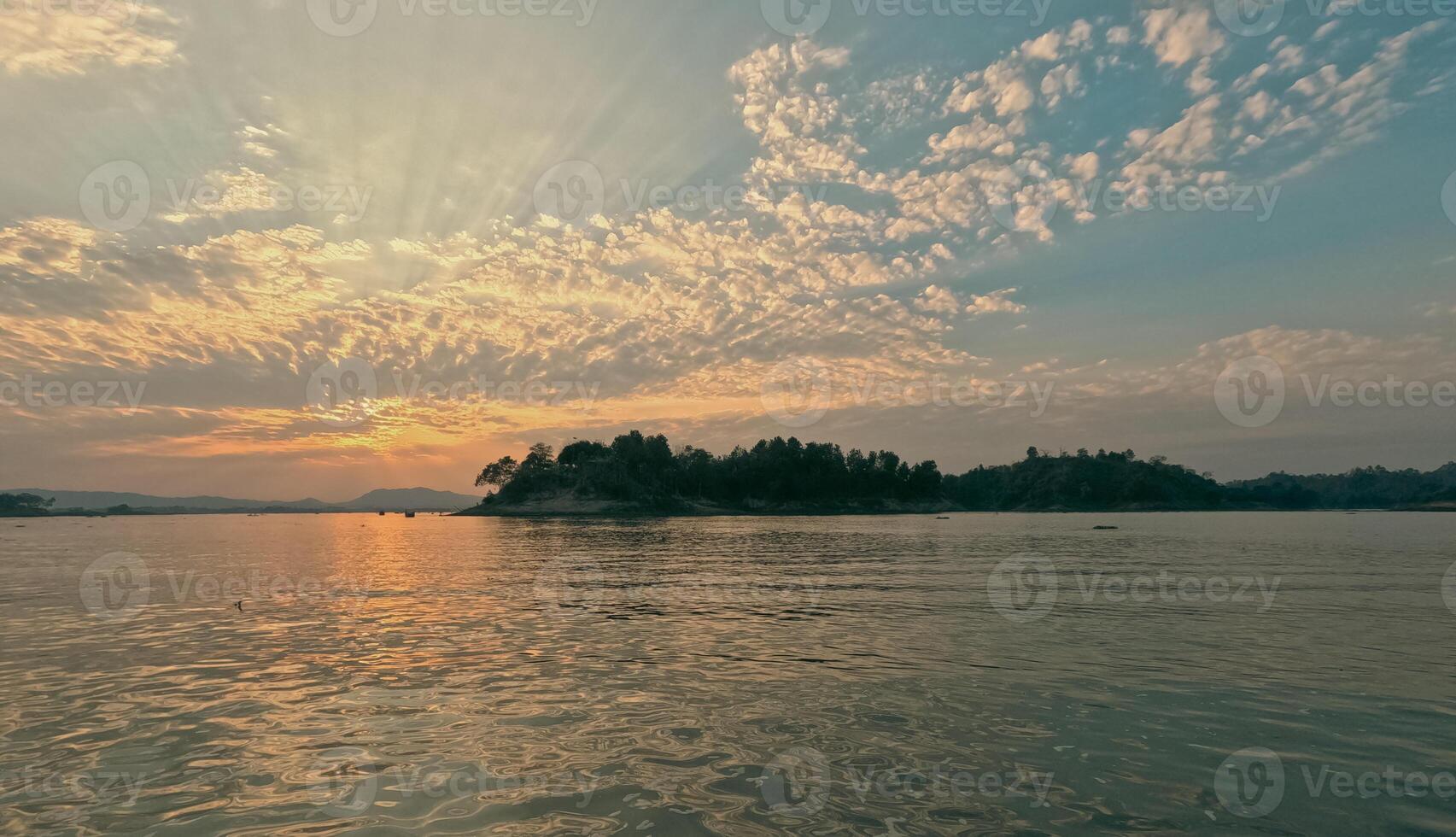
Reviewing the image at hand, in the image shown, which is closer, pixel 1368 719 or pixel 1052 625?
pixel 1368 719

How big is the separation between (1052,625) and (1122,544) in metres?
75.8

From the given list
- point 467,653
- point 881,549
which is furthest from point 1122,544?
point 467,653

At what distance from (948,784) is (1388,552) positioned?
3414 inches

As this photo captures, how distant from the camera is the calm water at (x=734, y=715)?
425 inches

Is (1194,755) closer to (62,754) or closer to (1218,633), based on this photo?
(1218,633)

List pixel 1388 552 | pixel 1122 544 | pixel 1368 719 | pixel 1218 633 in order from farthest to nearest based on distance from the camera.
→ pixel 1122 544 < pixel 1388 552 < pixel 1218 633 < pixel 1368 719

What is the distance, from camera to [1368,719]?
1529 cm

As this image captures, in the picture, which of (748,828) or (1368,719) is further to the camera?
(1368,719)

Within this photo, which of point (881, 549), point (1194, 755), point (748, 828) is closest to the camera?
point (748, 828)

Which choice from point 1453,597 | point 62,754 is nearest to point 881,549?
point 1453,597

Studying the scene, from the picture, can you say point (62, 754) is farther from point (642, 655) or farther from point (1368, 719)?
point (1368, 719)

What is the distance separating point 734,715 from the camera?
15.7 meters

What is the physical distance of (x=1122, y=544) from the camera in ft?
303

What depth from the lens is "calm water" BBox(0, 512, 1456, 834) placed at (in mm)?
10805
